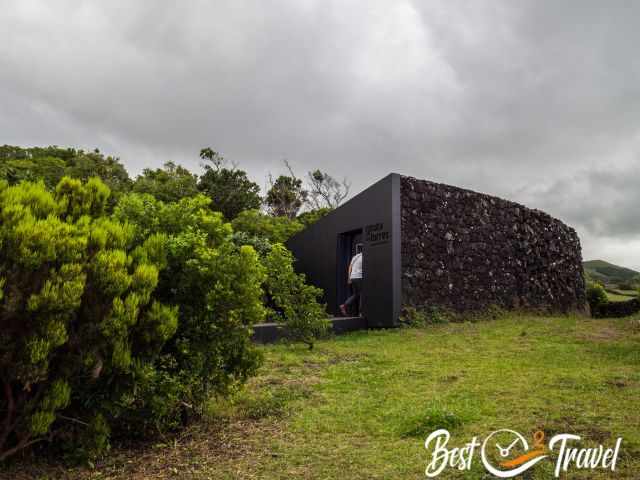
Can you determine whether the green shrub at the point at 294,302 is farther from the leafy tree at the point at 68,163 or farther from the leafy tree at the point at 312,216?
the leafy tree at the point at 68,163

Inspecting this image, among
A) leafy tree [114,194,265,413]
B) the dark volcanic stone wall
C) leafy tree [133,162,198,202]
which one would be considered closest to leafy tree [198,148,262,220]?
leafy tree [133,162,198,202]

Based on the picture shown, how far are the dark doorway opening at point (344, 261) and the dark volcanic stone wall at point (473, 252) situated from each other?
243cm

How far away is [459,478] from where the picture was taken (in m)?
2.65

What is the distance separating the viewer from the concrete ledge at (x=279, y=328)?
870 centimetres

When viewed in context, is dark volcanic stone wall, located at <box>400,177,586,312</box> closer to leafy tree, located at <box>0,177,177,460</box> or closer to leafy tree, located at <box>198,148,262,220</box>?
leafy tree, located at <box>0,177,177,460</box>

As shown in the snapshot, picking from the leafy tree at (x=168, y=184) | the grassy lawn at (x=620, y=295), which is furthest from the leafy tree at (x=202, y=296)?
the leafy tree at (x=168, y=184)

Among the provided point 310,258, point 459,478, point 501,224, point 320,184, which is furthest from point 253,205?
point 459,478

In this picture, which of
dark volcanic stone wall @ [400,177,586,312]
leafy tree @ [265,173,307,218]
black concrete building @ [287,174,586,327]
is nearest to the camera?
black concrete building @ [287,174,586,327]

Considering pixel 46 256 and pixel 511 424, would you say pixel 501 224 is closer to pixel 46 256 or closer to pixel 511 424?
pixel 511 424

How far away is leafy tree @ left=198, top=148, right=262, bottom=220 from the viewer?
1152 inches

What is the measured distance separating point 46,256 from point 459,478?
105 inches

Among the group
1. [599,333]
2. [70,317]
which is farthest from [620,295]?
[70,317]

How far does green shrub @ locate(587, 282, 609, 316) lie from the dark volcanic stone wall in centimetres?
401

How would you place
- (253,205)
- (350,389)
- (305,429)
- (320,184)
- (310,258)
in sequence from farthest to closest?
1. (320,184)
2. (253,205)
3. (310,258)
4. (350,389)
5. (305,429)
